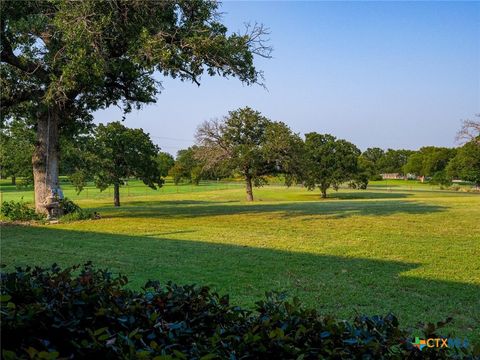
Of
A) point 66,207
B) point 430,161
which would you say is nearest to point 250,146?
point 66,207

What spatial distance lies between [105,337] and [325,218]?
14423mm

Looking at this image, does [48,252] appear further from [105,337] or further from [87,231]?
[105,337]

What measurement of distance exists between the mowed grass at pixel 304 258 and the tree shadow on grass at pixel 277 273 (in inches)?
0.6

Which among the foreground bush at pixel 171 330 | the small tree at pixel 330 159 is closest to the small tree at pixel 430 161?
the small tree at pixel 330 159

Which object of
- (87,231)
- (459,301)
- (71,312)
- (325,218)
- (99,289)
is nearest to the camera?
(71,312)

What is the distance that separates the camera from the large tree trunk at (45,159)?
14867mm

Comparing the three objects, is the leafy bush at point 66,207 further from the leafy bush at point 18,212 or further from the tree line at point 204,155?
the tree line at point 204,155

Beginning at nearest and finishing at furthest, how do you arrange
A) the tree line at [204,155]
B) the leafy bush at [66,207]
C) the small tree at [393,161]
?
the leafy bush at [66,207] → the tree line at [204,155] → the small tree at [393,161]

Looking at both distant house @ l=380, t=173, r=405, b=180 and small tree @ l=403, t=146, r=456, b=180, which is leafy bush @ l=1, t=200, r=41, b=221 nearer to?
small tree @ l=403, t=146, r=456, b=180

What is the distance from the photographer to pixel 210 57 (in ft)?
42.3

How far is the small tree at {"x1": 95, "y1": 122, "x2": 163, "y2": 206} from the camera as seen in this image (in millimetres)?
28453

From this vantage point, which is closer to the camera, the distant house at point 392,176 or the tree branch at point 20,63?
the tree branch at point 20,63

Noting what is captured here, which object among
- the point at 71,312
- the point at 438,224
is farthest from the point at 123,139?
the point at 71,312

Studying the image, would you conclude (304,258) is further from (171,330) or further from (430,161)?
(430,161)
